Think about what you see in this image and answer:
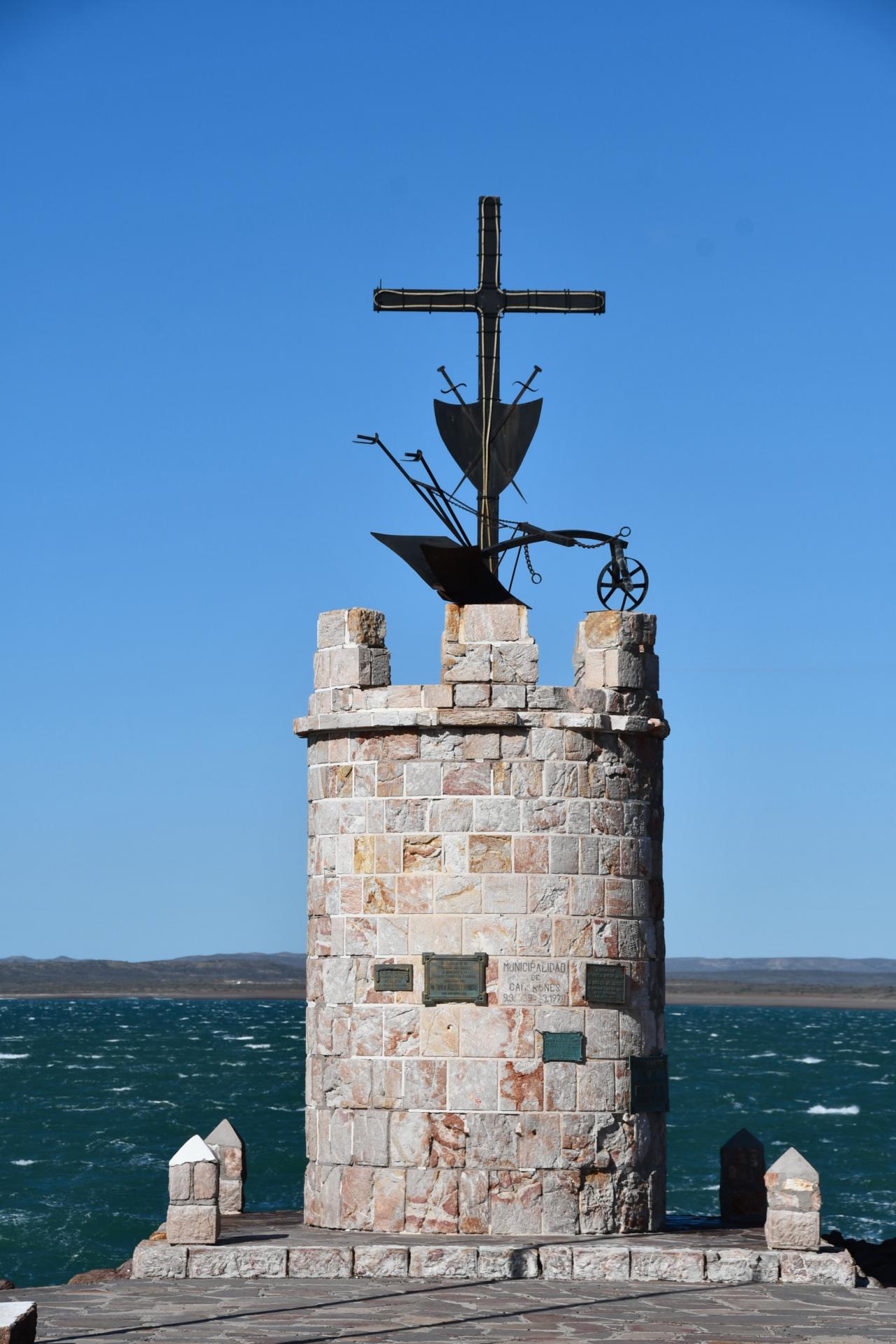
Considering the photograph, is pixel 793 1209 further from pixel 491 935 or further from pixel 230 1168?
pixel 230 1168

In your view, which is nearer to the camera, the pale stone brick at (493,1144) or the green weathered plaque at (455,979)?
the pale stone brick at (493,1144)

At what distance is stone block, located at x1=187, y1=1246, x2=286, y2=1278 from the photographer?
14.7m

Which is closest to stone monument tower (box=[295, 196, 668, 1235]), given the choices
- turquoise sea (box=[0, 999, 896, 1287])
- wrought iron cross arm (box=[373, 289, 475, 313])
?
wrought iron cross arm (box=[373, 289, 475, 313])

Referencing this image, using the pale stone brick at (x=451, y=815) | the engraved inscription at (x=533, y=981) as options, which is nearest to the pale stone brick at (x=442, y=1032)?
the engraved inscription at (x=533, y=981)

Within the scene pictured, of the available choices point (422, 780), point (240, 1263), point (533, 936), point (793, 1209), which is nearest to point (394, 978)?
point (533, 936)

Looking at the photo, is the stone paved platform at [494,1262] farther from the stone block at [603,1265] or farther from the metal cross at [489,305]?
the metal cross at [489,305]

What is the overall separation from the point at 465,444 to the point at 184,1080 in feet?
149

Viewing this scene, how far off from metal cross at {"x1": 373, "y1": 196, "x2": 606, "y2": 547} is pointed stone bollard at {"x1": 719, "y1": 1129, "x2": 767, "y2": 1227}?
5.77 meters

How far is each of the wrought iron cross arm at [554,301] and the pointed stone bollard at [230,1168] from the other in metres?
7.79

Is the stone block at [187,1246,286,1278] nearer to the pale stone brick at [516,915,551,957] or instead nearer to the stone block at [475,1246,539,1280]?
the stone block at [475,1246,539,1280]

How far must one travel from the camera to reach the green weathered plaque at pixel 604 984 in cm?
1570

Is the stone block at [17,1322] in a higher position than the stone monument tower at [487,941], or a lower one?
lower

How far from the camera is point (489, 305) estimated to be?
18.4 metres

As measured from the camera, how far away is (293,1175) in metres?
Answer: 39.8
